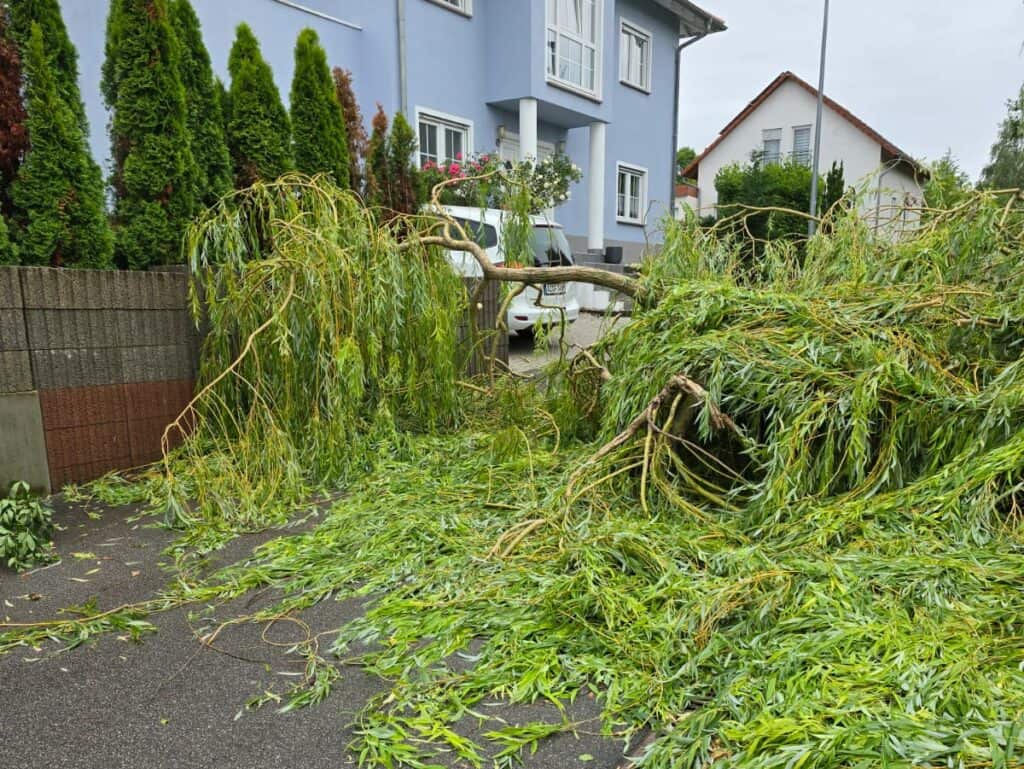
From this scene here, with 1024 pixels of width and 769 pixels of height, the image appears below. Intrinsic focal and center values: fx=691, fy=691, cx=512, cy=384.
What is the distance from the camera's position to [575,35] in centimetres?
1316

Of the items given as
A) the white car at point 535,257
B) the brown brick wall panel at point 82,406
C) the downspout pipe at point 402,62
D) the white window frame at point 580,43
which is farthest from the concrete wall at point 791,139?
the brown brick wall panel at point 82,406

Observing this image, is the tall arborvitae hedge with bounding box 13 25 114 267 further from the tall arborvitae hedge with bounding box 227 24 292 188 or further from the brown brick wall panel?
the tall arborvitae hedge with bounding box 227 24 292 188

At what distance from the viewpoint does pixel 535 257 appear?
249 inches

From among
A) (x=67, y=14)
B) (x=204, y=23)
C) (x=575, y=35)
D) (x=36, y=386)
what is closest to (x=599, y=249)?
(x=575, y=35)

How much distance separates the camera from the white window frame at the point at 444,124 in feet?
36.7

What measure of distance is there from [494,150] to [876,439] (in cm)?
1066

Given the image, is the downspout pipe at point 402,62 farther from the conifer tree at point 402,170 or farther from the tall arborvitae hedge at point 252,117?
the tall arborvitae hedge at point 252,117

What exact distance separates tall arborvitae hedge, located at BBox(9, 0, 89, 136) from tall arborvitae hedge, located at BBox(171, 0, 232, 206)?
2.93ft

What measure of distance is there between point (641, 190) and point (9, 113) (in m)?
14.1

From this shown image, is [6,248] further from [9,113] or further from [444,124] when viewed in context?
[444,124]

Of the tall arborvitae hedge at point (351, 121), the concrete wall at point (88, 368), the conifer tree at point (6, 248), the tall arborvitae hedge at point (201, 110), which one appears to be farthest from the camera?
the tall arborvitae hedge at point (351, 121)

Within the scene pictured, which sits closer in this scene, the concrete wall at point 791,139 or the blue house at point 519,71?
the blue house at point 519,71

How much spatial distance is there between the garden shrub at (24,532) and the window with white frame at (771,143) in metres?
28.7

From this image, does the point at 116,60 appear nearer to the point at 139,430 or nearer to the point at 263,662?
the point at 139,430
